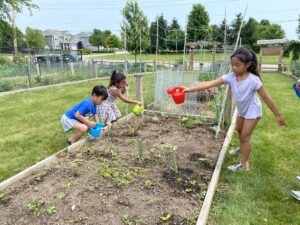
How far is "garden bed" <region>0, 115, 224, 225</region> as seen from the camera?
7.39ft

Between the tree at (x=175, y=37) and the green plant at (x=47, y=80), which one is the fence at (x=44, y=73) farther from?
the tree at (x=175, y=37)

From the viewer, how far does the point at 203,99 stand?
684cm

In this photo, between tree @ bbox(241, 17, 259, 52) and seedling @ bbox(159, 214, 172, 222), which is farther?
tree @ bbox(241, 17, 259, 52)

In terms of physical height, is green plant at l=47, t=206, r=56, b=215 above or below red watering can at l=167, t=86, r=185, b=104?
below

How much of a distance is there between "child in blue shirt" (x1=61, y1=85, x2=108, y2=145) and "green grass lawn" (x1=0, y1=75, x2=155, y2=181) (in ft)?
1.32

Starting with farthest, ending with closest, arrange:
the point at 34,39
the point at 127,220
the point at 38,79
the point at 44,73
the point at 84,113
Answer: the point at 34,39 → the point at 44,73 → the point at 38,79 → the point at 84,113 → the point at 127,220

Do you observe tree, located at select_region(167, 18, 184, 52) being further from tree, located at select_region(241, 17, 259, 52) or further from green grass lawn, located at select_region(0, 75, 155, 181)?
tree, located at select_region(241, 17, 259, 52)

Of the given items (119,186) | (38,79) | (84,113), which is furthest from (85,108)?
(38,79)

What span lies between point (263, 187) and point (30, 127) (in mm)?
4271

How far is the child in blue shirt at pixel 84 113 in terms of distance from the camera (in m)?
3.70

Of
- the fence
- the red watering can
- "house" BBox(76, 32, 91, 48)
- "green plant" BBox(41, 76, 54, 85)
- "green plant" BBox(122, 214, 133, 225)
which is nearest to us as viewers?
"green plant" BBox(122, 214, 133, 225)

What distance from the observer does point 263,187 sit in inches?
113

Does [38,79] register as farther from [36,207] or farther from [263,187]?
[263,187]

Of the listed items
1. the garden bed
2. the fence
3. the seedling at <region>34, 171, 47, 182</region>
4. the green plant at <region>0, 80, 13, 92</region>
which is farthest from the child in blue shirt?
the green plant at <region>0, 80, 13, 92</region>
